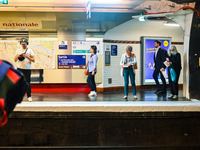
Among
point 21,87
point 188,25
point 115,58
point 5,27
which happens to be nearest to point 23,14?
point 5,27

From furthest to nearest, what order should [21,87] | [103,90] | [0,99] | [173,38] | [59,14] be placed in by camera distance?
[173,38], [103,90], [59,14], [21,87], [0,99]

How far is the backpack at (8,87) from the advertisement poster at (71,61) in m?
9.73

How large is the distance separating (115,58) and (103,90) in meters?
1.45

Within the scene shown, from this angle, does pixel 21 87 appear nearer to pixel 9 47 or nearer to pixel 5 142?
pixel 5 142

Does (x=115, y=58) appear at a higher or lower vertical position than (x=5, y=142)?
higher

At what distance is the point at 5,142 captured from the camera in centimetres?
654

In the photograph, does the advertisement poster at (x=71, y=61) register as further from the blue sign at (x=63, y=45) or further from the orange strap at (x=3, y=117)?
the orange strap at (x=3, y=117)

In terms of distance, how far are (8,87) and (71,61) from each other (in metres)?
9.96

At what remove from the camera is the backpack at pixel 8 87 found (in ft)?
7.70

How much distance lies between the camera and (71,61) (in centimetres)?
1232

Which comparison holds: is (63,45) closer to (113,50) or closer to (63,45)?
(63,45)

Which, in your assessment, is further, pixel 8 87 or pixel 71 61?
pixel 71 61

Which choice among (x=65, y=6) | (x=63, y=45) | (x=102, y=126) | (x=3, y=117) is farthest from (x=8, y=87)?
(x=63, y=45)

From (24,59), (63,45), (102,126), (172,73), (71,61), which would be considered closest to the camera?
(102,126)
